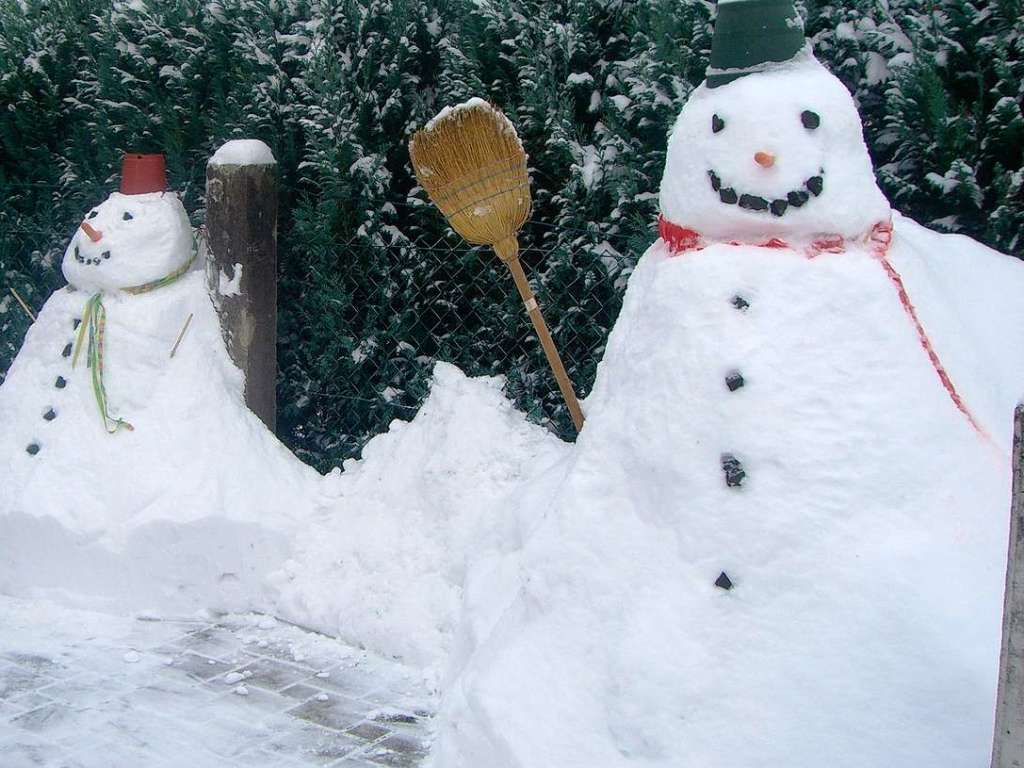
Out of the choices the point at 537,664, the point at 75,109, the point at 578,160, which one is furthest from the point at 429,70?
the point at 537,664

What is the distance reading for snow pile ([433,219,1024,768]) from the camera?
266cm

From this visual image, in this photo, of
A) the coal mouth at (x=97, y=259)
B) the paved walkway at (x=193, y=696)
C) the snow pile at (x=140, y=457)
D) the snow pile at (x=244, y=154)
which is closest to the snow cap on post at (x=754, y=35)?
the paved walkway at (x=193, y=696)

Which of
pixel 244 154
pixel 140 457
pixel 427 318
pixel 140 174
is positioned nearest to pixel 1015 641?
pixel 427 318

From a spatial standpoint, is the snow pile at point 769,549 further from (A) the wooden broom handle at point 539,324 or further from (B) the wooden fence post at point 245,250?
(B) the wooden fence post at point 245,250

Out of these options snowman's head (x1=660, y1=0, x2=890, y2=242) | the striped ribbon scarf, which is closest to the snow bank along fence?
the striped ribbon scarf

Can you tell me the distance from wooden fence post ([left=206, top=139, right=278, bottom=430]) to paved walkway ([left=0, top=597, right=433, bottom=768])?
3.96 ft

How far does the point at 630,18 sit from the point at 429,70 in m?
1.03

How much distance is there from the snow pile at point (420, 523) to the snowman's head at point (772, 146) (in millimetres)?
1392

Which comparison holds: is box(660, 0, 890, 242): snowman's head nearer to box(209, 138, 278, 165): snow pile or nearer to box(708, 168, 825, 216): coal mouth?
box(708, 168, 825, 216): coal mouth

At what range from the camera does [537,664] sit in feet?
9.99

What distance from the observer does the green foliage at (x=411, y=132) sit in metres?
3.65

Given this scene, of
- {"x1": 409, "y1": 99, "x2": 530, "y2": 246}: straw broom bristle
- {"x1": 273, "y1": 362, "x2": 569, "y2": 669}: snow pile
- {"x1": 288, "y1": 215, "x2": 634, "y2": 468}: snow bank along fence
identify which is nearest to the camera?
{"x1": 409, "y1": 99, "x2": 530, "y2": 246}: straw broom bristle

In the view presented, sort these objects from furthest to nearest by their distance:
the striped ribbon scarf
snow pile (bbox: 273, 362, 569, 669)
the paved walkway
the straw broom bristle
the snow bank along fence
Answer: the striped ribbon scarf < the snow bank along fence < snow pile (bbox: 273, 362, 569, 669) < the straw broom bristle < the paved walkway

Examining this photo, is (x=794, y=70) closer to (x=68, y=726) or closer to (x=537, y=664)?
(x=537, y=664)
